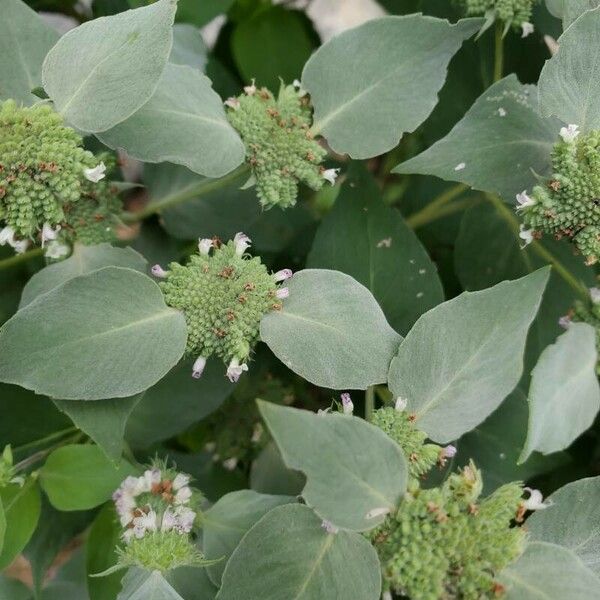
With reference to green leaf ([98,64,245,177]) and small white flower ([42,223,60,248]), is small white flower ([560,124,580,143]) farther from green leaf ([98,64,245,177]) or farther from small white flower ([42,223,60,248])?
small white flower ([42,223,60,248])

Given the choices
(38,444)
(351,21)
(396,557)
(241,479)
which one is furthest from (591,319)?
(351,21)

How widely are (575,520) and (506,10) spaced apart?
442 millimetres

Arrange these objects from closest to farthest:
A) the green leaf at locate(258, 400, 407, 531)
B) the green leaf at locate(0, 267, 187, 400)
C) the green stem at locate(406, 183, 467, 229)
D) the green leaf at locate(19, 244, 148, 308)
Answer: the green leaf at locate(258, 400, 407, 531), the green leaf at locate(0, 267, 187, 400), the green leaf at locate(19, 244, 148, 308), the green stem at locate(406, 183, 467, 229)

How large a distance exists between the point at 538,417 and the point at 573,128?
25cm

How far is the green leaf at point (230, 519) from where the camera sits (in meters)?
0.62

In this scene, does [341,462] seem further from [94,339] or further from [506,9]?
[506,9]

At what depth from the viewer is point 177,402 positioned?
72 cm

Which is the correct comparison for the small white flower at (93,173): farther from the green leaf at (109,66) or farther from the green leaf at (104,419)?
the green leaf at (104,419)

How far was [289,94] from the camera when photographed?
651 mm

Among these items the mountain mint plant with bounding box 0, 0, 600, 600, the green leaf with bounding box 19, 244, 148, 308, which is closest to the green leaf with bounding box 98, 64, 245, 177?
the mountain mint plant with bounding box 0, 0, 600, 600

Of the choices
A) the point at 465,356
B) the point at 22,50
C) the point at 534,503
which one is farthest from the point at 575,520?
the point at 22,50

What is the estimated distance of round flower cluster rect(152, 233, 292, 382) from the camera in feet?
1.91

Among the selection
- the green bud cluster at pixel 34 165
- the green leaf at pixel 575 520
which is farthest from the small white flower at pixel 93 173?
the green leaf at pixel 575 520

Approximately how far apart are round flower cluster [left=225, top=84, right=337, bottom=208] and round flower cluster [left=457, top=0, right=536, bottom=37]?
0.20 metres
